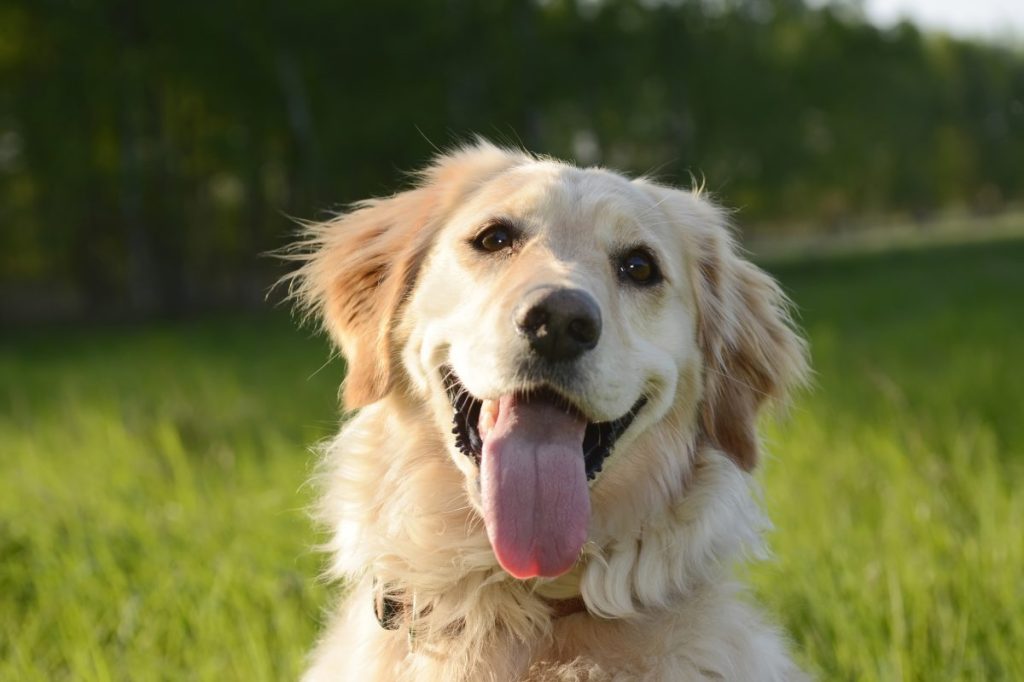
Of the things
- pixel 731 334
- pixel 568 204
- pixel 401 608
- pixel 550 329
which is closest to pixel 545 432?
pixel 550 329

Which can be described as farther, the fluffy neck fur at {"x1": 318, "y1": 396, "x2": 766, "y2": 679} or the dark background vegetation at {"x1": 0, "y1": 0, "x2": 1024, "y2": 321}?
the dark background vegetation at {"x1": 0, "y1": 0, "x2": 1024, "y2": 321}

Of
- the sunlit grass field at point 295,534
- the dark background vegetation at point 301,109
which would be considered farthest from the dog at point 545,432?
the dark background vegetation at point 301,109

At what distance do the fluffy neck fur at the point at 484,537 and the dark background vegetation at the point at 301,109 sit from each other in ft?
42.3

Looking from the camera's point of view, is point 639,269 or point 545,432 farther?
point 639,269

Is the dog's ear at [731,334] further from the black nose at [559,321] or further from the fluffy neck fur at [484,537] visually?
the black nose at [559,321]

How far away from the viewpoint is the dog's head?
2.54m

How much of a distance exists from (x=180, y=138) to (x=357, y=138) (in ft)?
28.9

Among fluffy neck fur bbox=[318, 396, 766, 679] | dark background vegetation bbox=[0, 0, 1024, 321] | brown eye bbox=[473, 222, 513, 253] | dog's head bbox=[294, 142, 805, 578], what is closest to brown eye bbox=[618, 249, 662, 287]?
dog's head bbox=[294, 142, 805, 578]

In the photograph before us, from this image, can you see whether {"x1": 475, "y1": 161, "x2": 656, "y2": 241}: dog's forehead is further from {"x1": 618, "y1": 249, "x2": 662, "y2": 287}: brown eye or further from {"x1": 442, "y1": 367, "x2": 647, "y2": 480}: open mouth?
{"x1": 442, "y1": 367, "x2": 647, "y2": 480}: open mouth

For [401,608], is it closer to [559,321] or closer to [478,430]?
[478,430]

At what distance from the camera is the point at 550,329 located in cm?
249

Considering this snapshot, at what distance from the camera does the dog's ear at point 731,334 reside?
3072 millimetres

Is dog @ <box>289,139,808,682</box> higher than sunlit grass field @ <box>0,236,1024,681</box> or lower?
higher

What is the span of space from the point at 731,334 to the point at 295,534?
7.84 feet
